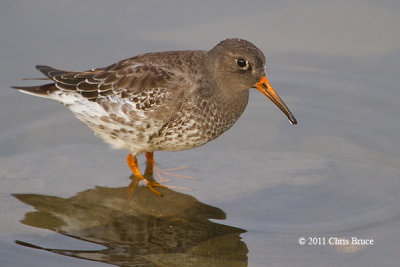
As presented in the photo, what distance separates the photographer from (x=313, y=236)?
8258 mm

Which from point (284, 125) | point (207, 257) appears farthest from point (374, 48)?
point (207, 257)

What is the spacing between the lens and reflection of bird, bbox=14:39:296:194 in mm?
8930

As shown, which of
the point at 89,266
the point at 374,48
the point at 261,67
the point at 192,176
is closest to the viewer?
the point at 89,266

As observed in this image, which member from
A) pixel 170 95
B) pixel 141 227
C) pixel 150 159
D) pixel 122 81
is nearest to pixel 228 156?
pixel 150 159

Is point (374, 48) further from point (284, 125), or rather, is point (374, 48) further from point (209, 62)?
point (209, 62)

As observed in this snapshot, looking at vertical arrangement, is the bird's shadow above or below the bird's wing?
below

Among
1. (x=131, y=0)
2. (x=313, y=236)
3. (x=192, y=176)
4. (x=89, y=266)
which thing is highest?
(x=131, y=0)

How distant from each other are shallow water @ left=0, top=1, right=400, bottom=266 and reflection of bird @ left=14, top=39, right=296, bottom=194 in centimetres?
86

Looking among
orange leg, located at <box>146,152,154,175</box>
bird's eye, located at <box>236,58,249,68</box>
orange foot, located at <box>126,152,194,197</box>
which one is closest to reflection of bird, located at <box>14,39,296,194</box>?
bird's eye, located at <box>236,58,249,68</box>

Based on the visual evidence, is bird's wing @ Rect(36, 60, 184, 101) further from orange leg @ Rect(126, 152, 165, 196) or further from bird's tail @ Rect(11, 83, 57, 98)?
orange leg @ Rect(126, 152, 165, 196)

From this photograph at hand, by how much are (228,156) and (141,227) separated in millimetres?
2105

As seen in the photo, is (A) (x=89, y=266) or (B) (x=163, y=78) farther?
(B) (x=163, y=78)

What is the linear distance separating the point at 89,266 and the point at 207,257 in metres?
1.35

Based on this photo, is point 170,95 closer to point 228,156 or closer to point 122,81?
point 122,81
